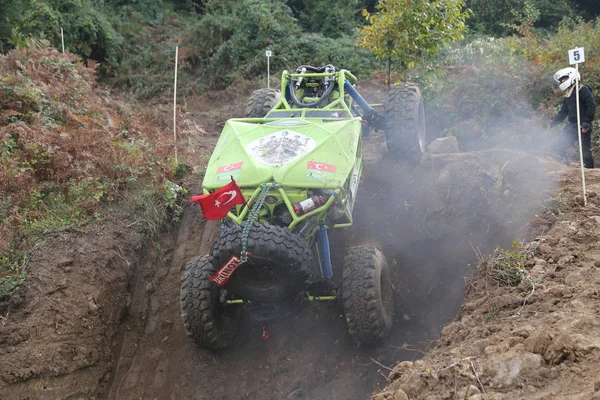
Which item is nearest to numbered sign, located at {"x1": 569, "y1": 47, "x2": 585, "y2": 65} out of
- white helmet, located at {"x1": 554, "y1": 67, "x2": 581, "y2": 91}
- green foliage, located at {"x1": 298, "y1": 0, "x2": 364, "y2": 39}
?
white helmet, located at {"x1": 554, "y1": 67, "x2": 581, "y2": 91}

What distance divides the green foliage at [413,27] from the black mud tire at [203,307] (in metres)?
6.17

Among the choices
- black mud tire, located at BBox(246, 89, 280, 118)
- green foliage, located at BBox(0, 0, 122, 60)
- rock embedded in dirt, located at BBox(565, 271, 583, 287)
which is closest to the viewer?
rock embedded in dirt, located at BBox(565, 271, 583, 287)

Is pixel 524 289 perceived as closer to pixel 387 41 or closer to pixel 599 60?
pixel 387 41

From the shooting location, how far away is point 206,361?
20.4 feet

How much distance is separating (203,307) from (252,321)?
1045mm

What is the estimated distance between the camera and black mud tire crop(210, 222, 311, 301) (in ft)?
15.3

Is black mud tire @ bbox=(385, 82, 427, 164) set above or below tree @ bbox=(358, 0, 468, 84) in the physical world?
below

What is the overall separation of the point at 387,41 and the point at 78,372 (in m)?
7.74

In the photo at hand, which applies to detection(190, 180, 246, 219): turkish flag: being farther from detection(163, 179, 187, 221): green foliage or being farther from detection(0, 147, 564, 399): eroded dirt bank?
detection(163, 179, 187, 221): green foliage

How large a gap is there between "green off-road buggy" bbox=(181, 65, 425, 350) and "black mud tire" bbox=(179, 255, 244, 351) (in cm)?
1

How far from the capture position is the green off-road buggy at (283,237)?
15.8 feet

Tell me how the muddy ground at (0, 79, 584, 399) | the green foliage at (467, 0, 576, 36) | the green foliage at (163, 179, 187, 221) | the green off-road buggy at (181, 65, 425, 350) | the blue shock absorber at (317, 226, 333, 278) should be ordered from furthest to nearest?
the green foliage at (467, 0, 576, 36), the green foliage at (163, 179, 187, 221), the blue shock absorber at (317, 226, 333, 278), the muddy ground at (0, 79, 584, 399), the green off-road buggy at (181, 65, 425, 350)

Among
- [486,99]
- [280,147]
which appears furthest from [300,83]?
[486,99]

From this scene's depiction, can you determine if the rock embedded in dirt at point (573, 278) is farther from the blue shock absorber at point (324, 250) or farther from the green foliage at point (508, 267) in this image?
the blue shock absorber at point (324, 250)
